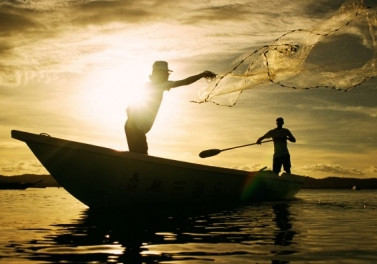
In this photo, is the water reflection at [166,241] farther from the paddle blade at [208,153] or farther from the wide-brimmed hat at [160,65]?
the paddle blade at [208,153]

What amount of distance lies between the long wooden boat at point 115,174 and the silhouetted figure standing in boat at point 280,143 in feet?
15.3

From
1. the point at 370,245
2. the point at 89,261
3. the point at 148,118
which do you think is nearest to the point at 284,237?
the point at 370,245

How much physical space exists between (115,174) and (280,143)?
8045 millimetres

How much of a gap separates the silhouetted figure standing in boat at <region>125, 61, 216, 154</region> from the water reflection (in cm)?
229

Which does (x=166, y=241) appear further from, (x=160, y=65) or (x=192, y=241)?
(x=160, y=65)

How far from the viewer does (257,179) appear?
15.9 metres

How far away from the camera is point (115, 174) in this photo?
1105cm

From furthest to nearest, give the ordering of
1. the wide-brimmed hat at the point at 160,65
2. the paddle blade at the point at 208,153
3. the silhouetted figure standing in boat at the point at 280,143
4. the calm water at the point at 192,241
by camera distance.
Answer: the silhouetted figure standing in boat at the point at 280,143, the paddle blade at the point at 208,153, the wide-brimmed hat at the point at 160,65, the calm water at the point at 192,241

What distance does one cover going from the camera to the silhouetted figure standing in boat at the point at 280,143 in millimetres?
17000

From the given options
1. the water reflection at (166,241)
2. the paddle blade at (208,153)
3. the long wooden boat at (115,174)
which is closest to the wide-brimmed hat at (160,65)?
the long wooden boat at (115,174)

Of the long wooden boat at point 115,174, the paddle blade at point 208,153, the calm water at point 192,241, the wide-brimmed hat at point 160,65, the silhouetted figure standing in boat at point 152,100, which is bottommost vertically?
the calm water at point 192,241

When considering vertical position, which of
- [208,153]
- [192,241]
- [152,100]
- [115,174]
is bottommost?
[192,241]

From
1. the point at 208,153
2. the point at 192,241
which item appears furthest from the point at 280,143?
the point at 192,241

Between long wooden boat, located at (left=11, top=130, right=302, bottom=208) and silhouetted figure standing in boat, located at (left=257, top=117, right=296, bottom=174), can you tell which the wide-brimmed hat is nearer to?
long wooden boat, located at (left=11, top=130, right=302, bottom=208)
